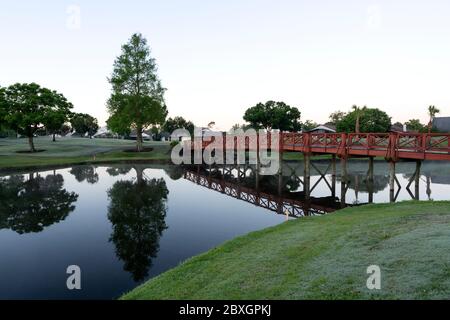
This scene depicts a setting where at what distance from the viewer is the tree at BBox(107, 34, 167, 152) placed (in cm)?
5638

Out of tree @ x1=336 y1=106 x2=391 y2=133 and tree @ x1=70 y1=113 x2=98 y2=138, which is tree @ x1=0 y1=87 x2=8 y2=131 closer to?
tree @ x1=336 y1=106 x2=391 y2=133

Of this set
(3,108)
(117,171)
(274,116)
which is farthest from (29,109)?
(274,116)

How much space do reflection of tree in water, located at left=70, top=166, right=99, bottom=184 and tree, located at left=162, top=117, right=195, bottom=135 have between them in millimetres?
78669

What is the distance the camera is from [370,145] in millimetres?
25578

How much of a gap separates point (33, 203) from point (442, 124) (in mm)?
94743

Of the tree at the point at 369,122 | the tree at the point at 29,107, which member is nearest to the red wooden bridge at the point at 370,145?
the tree at the point at 29,107

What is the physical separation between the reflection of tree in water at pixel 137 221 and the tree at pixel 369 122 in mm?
59016

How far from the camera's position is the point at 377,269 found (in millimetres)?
7703

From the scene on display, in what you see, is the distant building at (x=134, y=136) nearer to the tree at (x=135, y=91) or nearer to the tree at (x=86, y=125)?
the tree at (x=86, y=125)

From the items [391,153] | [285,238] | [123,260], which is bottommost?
[123,260]

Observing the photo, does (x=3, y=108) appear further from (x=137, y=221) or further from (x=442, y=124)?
(x=442, y=124)

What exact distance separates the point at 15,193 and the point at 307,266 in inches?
1020
